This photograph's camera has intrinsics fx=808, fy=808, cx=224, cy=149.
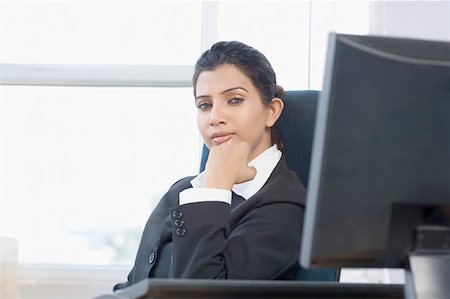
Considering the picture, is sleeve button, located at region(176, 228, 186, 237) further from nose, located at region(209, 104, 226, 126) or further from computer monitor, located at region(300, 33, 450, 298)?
computer monitor, located at region(300, 33, 450, 298)

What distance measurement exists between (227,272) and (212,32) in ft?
4.60

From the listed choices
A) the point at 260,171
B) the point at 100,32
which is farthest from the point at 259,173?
the point at 100,32

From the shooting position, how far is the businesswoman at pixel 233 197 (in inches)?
67.3

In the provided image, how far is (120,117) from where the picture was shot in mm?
3029

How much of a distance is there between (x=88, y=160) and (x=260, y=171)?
3.86ft

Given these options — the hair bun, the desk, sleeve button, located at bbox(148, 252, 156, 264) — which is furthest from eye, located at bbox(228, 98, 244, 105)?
the desk

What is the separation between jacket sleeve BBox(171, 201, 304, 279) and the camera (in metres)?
1.69

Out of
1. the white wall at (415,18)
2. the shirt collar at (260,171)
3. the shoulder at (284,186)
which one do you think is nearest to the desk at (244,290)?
the shoulder at (284,186)

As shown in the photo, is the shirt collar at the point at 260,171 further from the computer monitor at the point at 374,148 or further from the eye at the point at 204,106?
the computer monitor at the point at 374,148

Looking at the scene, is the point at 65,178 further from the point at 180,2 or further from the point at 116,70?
the point at 180,2

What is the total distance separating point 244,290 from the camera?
114cm

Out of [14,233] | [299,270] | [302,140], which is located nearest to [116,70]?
[14,233]

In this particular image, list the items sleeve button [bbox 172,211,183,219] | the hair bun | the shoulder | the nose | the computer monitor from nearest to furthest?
the computer monitor < sleeve button [bbox 172,211,183,219] < the shoulder < the nose < the hair bun

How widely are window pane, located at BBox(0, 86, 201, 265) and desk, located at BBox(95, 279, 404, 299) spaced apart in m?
1.85
